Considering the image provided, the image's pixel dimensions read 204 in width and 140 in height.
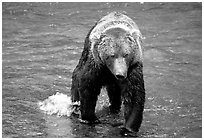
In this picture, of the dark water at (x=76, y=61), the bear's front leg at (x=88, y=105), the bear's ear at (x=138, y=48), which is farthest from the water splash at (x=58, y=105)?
the bear's ear at (x=138, y=48)

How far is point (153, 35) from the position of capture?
408 inches

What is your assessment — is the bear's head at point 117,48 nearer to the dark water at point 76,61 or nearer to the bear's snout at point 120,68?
the bear's snout at point 120,68

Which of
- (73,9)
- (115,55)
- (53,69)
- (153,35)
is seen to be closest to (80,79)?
(115,55)

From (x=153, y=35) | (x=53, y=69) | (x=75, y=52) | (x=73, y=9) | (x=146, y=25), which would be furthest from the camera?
(x=73, y=9)

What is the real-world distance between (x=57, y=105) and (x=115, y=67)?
6.16 feet

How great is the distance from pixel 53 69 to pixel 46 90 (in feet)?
3.24

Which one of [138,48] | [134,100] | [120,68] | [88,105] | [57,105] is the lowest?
[57,105]

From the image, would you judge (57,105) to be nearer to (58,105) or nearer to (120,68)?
(58,105)

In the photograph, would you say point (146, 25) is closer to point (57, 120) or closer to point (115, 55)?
point (57, 120)

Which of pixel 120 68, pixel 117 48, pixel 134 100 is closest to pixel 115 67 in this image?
pixel 120 68

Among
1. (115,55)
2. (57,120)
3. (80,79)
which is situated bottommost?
(57,120)

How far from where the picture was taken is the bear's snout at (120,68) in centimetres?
509

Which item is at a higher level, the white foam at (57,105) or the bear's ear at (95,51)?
the bear's ear at (95,51)

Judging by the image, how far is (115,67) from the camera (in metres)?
5.14
